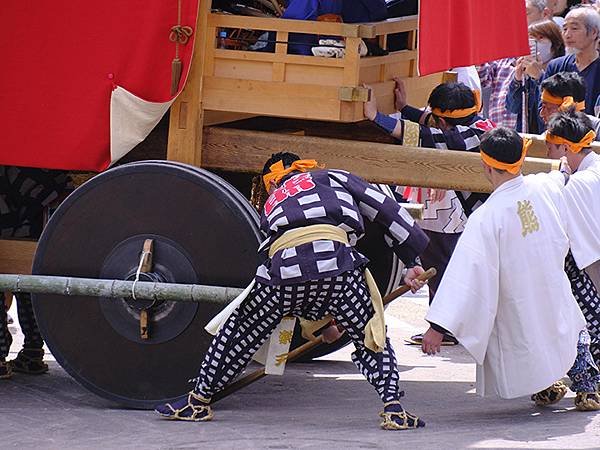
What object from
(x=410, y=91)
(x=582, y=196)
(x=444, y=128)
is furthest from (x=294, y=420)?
(x=410, y=91)

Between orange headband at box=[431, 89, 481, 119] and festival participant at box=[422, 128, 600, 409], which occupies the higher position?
orange headband at box=[431, 89, 481, 119]

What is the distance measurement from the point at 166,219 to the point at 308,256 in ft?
2.63

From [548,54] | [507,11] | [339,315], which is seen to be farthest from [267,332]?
[548,54]

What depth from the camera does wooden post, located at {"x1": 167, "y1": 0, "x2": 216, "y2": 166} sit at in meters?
5.83

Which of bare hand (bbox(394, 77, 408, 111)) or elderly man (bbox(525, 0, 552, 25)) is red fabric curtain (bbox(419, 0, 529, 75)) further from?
elderly man (bbox(525, 0, 552, 25))

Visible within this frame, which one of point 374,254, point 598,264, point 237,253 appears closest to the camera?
point 237,253

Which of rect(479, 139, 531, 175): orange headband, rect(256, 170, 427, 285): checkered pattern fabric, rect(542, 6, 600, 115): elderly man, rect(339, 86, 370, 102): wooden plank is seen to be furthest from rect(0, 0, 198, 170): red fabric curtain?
rect(542, 6, 600, 115): elderly man

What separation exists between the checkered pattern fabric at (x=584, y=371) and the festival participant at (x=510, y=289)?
0.48 ft

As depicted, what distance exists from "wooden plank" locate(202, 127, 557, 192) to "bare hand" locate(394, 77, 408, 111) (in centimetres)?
72

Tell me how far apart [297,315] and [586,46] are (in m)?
3.39

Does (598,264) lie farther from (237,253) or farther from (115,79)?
(115,79)

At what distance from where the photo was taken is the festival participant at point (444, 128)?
6.29 metres

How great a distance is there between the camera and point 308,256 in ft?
17.4

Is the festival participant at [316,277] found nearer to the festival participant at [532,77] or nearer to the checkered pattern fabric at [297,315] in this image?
the checkered pattern fabric at [297,315]
